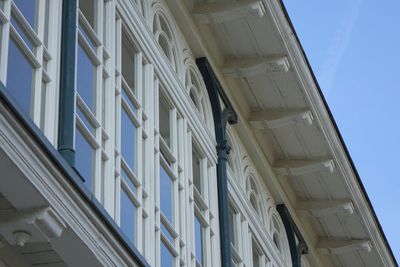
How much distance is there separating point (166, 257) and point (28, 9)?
355cm

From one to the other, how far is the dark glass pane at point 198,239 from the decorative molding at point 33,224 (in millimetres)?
5086

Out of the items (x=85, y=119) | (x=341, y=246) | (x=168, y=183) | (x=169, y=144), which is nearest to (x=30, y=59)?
(x=85, y=119)

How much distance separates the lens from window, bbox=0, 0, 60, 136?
1162 centimetres

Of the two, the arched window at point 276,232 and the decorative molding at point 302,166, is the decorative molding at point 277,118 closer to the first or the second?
the decorative molding at point 302,166

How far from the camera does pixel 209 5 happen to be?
59.0 feet

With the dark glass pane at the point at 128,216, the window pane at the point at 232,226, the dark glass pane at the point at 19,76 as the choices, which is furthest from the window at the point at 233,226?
the dark glass pane at the point at 19,76

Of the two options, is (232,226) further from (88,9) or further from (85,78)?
(85,78)

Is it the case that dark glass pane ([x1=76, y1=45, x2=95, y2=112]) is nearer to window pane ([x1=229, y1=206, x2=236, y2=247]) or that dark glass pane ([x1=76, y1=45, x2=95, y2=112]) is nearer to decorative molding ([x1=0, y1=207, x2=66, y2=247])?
decorative molding ([x1=0, y1=207, x2=66, y2=247])

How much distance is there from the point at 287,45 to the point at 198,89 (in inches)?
53.8

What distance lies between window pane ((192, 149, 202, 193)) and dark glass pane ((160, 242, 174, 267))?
223 cm

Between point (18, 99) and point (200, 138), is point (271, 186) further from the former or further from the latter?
point (18, 99)

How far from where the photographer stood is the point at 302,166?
2042 cm

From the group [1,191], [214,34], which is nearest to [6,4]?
[1,191]

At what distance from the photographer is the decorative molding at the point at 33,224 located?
10992 mm
